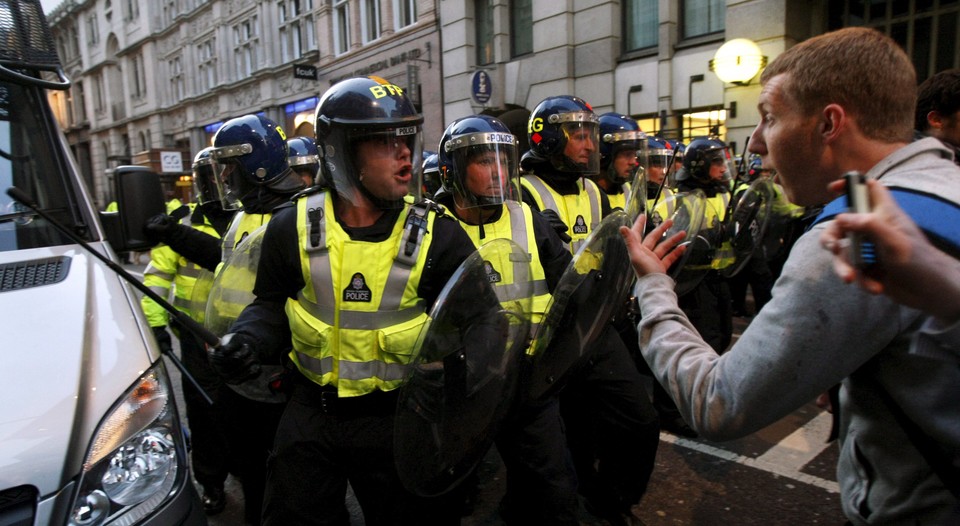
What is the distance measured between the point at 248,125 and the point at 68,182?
1.40m

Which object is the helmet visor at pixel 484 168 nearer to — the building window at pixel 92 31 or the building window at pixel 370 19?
the building window at pixel 370 19

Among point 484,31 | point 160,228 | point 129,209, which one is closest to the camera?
point 129,209

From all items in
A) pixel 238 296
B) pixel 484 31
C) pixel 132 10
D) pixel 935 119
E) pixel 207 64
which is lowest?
pixel 238 296

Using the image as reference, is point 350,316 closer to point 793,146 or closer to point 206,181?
point 793,146

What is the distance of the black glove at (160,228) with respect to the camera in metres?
3.33

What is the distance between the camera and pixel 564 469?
2607 mm

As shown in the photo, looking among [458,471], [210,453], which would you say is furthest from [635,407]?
[210,453]

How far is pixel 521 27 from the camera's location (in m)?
14.9

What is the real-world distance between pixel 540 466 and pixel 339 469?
88cm

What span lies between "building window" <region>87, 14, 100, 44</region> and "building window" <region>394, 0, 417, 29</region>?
31.2m

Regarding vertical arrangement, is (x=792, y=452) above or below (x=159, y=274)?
below

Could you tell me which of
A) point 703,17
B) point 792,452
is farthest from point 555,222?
point 703,17

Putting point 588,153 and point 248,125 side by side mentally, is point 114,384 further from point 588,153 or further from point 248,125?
point 588,153

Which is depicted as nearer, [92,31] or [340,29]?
[340,29]
